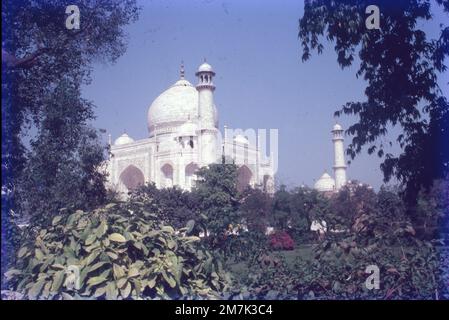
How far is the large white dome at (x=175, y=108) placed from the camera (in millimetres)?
23953

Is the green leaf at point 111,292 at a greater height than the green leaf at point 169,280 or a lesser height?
lesser

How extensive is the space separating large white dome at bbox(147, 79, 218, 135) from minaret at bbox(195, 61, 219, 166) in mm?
2082

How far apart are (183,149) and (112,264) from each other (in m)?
17.9

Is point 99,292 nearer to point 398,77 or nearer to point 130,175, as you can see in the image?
point 398,77

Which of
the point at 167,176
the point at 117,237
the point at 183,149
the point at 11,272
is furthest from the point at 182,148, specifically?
the point at 117,237

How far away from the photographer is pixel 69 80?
5.81 meters

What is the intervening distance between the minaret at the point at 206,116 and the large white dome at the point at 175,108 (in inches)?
82.0

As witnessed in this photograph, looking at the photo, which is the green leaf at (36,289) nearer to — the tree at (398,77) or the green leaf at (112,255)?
the green leaf at (112,255)

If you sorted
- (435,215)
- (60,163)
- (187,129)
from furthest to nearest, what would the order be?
(187,129), (60,163), (435,215)

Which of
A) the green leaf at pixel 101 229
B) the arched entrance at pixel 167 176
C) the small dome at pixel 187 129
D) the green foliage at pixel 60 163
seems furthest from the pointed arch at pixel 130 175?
the green leaf at pixel 101 229

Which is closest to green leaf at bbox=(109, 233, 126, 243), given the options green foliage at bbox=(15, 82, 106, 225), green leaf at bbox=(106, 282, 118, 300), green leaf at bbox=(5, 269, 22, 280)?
green leaf at bbox=(106, 282, 118, 300)

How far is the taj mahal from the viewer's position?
66.6ft

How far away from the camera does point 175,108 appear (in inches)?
955
